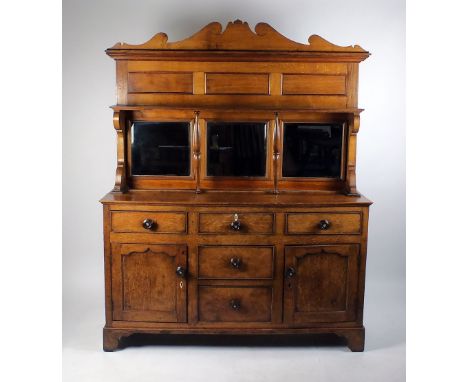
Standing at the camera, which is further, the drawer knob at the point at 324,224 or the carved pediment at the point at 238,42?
the carved pediment at the point at 238,42

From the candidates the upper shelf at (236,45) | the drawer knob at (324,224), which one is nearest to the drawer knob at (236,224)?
the drawer knob at (324,224)

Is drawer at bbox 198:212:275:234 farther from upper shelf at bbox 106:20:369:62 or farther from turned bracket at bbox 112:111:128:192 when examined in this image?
upper shelf at bbox 106:20:369:62

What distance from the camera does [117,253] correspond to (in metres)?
3.58

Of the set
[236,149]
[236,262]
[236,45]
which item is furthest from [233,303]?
[236,45]

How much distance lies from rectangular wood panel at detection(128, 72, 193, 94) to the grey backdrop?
0.73 meters

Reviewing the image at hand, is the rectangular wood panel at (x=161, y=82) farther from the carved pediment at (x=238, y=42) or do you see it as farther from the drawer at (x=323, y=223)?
the drawer at (x=323, y=223)

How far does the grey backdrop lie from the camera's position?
448 centimetres

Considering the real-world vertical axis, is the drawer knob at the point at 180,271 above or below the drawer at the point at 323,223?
below

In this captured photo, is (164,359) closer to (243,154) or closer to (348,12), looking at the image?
(243,154)

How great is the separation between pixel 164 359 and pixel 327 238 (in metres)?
1.25

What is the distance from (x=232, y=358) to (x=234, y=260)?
61 centimetres

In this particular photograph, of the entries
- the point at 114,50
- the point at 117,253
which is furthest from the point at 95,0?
the point at 117,253

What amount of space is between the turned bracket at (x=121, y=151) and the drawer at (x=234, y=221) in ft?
2.04

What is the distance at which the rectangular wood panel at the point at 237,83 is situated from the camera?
12.6 ft
